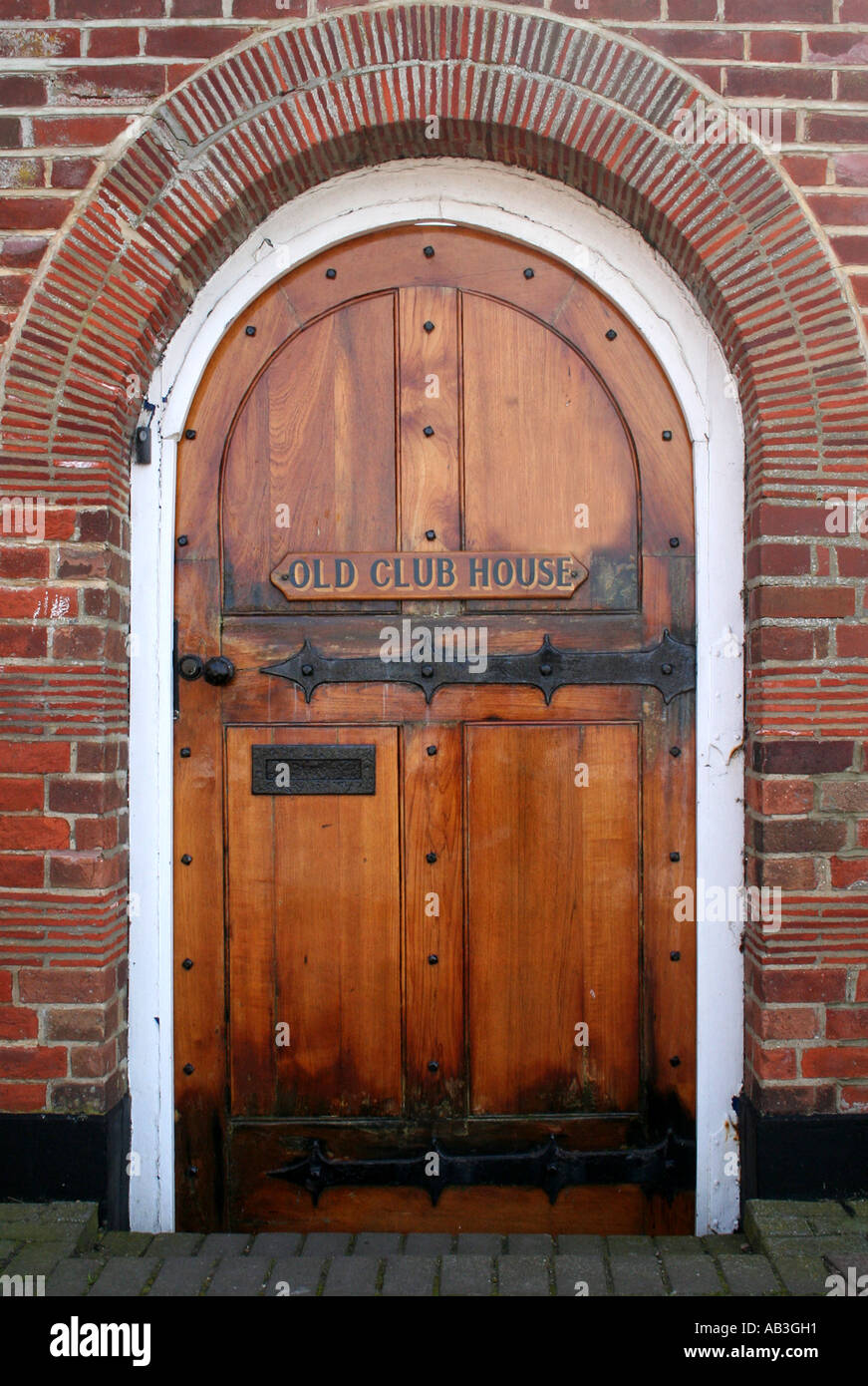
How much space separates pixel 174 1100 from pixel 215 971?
1.39 ft

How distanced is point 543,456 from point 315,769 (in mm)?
1188

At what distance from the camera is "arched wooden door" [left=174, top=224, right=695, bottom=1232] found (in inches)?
111

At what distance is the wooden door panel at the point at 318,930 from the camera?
2.83 metres

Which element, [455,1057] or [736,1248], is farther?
[455,1057]

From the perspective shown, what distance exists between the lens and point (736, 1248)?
2574 millimetres

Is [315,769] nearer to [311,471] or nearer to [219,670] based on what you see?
[219,670]

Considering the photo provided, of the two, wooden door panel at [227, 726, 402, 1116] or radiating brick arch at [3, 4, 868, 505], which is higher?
radiating brick arch at [3, 4, 868, 505]

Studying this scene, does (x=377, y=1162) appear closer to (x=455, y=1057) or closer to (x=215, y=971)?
(x=455, y=1057)

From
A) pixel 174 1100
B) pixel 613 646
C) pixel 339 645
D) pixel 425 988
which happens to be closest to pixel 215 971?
pixel 174 1100

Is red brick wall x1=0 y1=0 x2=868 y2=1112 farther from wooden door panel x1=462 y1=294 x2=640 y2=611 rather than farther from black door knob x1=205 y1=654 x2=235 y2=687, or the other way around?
wooden door panel x1=462 y1=294 x2=640 y2=611

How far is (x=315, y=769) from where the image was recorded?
9.30 feet

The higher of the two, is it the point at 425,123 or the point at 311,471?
the point at 425,123

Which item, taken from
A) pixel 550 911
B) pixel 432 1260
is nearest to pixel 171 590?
pixel 550 911

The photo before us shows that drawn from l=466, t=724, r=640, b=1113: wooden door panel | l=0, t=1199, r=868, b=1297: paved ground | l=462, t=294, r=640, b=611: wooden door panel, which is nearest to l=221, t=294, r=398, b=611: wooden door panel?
l=462, t=294, r=640, b=611: wooden door panel
